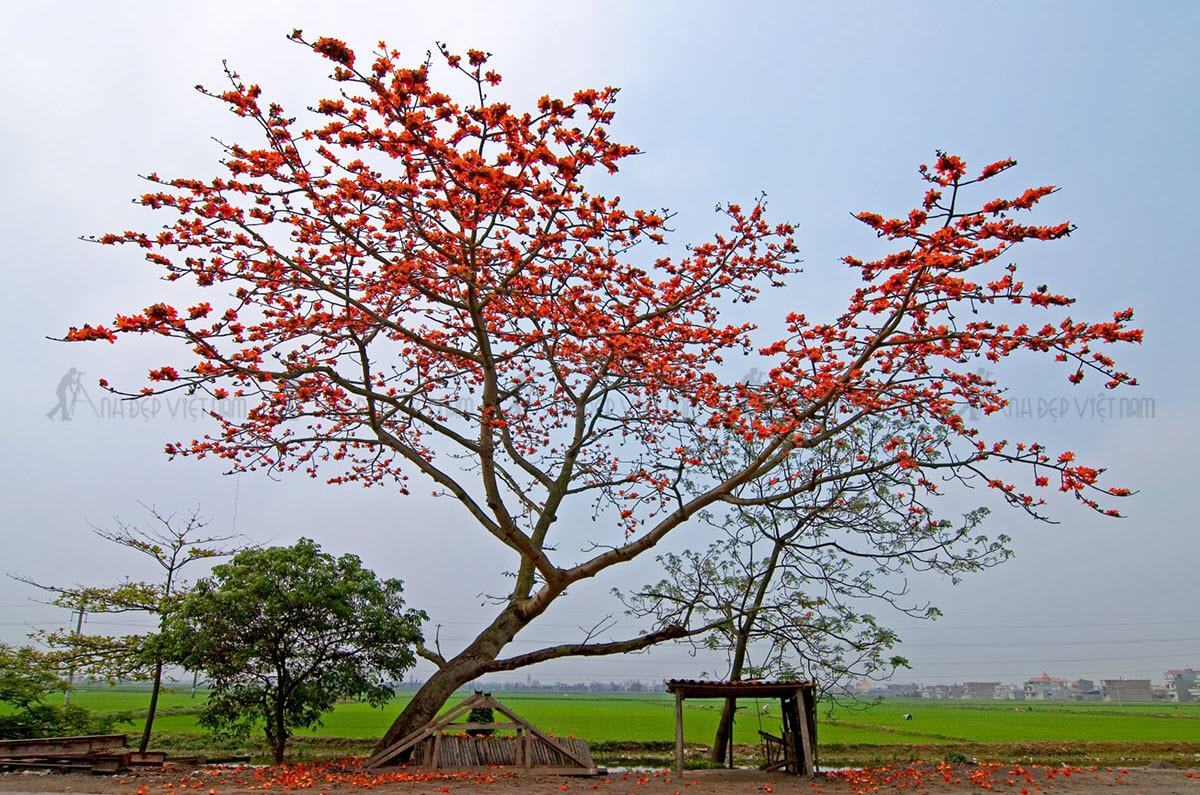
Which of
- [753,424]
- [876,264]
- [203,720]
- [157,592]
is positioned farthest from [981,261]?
[157,592]

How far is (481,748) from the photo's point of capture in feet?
33.5

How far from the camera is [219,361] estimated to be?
815 cm

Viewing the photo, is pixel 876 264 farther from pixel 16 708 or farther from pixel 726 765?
pixel 16 708

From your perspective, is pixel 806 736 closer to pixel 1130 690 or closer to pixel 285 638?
pixel 285 638

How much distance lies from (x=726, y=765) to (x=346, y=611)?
634cm

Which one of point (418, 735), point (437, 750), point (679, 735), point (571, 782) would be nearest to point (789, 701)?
point (679, 735)

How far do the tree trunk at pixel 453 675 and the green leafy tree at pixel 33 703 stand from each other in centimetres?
544

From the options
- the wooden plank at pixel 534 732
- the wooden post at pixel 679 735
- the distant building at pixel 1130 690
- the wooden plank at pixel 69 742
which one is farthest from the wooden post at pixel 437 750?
the distant building at pixel 1130 690

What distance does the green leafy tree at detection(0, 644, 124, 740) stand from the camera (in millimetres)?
11898

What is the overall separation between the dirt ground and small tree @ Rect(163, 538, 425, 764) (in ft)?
2.88

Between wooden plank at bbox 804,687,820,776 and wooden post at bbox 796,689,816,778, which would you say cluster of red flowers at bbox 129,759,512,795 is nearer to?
wooden post at bbox 796,689,816,778

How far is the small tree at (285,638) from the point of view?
35.1ft

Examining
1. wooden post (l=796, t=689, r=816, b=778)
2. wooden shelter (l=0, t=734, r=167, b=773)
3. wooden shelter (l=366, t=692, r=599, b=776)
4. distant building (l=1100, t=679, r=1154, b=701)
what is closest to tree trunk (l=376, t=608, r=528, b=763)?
wooden shelter (l=366, t=692, r=599, b=776)

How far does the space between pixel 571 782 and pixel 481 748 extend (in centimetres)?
144
